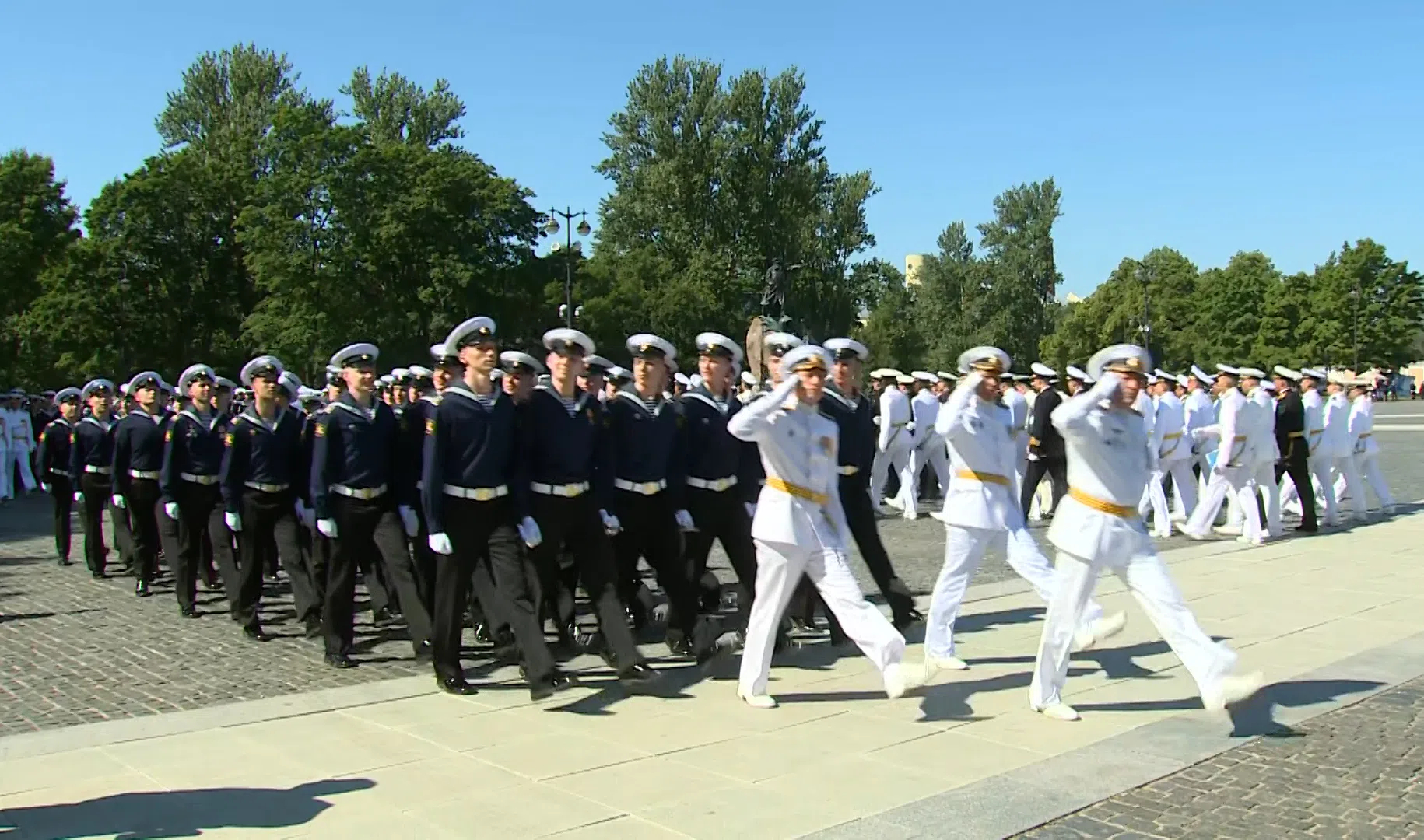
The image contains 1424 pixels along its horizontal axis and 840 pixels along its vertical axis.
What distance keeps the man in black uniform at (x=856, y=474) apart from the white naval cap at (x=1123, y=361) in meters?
2.19

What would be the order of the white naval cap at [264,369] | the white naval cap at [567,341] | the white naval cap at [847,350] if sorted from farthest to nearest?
the white naval cap at [264,369] < the white naval cap at [847,350] < the white naval cap at [567,341]

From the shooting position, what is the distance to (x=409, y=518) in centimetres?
846

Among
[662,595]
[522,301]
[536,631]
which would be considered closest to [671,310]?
[522,301]

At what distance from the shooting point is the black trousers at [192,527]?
1013 cm

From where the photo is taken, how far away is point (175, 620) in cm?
1002

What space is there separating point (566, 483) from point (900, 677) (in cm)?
222

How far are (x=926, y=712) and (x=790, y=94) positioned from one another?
176 ft

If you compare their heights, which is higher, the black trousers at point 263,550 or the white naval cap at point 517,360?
the white naval cap at point 517,360

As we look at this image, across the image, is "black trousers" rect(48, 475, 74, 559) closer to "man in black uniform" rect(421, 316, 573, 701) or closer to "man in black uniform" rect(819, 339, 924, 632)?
"man in black uniform" rect(421, 316, 573, 701)

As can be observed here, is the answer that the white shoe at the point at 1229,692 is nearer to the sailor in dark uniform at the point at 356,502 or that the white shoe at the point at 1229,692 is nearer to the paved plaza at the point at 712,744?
the paved plaza at the point at 712,744

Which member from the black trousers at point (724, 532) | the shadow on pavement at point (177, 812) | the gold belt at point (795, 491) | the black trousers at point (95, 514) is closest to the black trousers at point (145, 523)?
the black trousers at point (95, 514)

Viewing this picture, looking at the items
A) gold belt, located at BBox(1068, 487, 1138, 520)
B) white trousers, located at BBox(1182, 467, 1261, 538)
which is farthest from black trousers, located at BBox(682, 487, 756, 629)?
white trousers, located at BBox(1182, 467, 1261, 538)

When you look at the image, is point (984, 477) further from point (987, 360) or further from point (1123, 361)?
point (1123, 361)

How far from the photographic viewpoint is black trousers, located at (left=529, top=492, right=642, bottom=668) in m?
7.13
